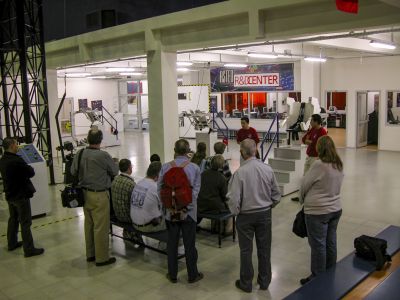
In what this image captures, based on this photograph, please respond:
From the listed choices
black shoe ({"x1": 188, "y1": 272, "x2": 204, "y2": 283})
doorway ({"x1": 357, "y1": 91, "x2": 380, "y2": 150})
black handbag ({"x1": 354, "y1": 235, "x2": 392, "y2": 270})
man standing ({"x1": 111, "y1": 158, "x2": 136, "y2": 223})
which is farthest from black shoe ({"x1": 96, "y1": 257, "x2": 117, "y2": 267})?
doorway ({"x1": 357, "y1": 91, "x2": 380, "y2": 150})

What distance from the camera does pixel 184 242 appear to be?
4.55 meters

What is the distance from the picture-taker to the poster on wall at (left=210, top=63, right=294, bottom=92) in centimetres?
1716

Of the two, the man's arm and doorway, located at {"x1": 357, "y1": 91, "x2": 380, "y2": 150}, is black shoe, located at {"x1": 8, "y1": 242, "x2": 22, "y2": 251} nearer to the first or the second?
the man's arm

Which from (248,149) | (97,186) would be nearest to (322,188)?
(248,149)

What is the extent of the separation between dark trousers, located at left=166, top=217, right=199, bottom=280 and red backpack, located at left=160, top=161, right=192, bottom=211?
22 cm

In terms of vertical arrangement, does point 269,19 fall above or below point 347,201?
above

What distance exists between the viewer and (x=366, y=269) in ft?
12.7

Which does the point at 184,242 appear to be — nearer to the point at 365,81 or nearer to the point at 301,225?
the point at 301,225

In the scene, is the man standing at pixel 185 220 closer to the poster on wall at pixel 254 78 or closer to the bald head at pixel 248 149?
the bald head at pixel 248 149

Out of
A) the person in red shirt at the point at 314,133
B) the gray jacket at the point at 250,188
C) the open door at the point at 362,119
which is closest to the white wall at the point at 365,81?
the open door at the point at 362,119

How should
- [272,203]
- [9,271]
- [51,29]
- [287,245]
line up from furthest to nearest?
[51,29]
[287,245]
[9,271]
[272,203]

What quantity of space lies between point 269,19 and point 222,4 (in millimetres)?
874

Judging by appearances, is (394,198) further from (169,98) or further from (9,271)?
(9,271)

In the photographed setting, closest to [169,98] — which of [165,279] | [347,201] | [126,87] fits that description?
[347,201]
